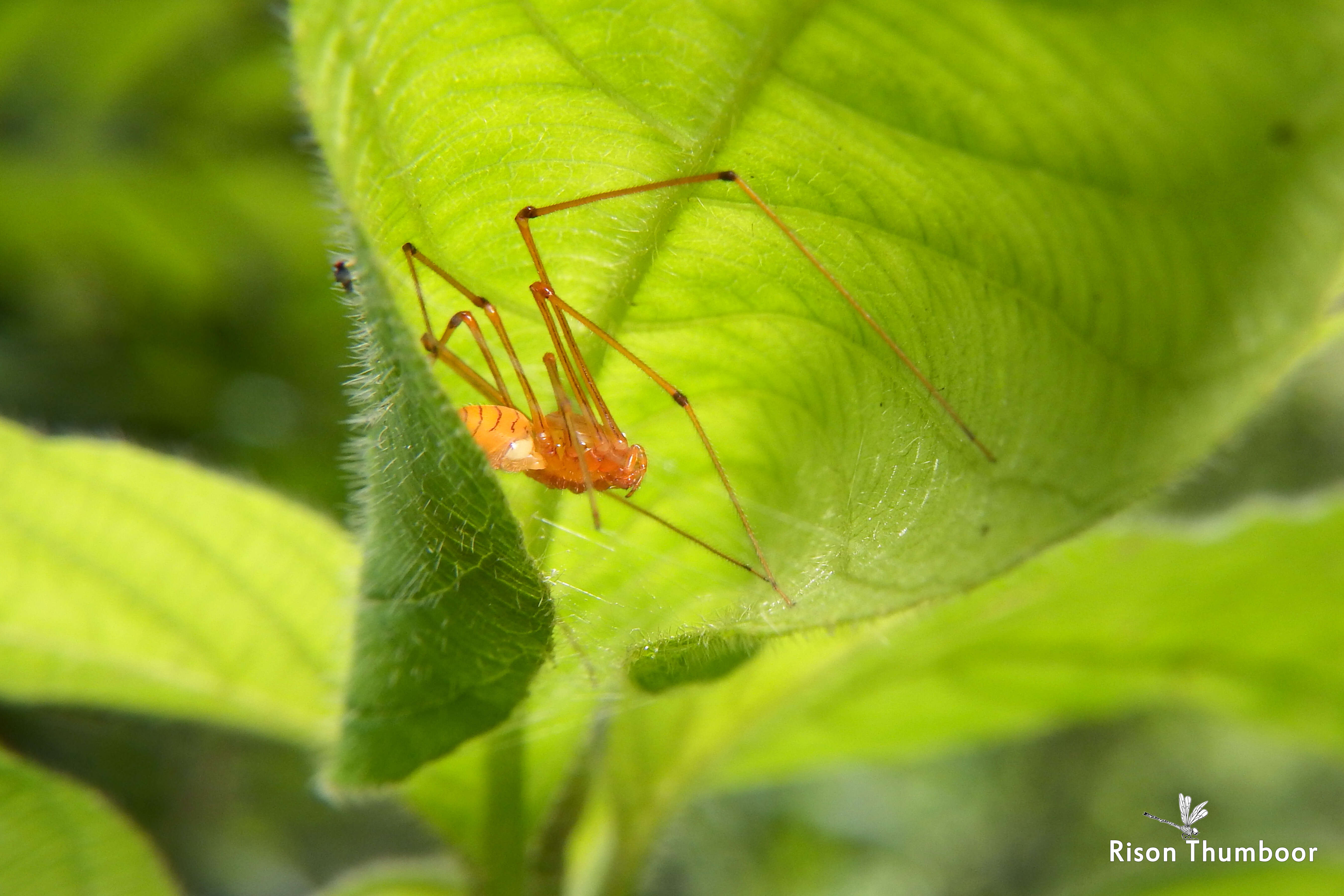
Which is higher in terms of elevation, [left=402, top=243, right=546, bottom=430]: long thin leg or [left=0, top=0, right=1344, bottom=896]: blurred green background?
[left=0, top=0, right=1344, bottom=896]: blurred green background

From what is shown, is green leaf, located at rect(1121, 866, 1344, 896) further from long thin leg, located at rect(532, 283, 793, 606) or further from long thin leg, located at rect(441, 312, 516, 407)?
long thin leg, located at rect(441, 312, 516, 407)

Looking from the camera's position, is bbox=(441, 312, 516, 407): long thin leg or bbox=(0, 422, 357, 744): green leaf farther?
bbox=(0, 422, 357, 744): green leaf

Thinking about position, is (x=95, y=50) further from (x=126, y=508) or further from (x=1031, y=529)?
(x=1031, y=529)

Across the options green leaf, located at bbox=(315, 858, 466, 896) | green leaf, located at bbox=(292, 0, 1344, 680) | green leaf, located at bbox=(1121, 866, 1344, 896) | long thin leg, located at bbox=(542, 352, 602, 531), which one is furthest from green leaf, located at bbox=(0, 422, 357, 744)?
green leaf, located at bbox=(1121, 866, 1344, 896)

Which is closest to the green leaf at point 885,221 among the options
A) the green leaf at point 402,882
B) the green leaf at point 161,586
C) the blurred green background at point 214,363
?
the green leaf at point 161,586

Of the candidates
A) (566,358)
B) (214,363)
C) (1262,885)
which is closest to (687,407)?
(566,358)

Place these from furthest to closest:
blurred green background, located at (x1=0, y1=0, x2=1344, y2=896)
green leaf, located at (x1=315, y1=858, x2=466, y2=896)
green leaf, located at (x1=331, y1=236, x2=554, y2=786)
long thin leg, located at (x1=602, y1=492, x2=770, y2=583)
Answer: blurred green background, located at (x1=0, y1=0, x2=1344, y2=896) → green leaf, located at (x1=315, y1=858, x2=466, y2=896) → long thin leg, located at (x1=602, y1=492, x2=770, y2=583) → green leaf, located at (x1=331, y1=236, x2=554, y2=786)

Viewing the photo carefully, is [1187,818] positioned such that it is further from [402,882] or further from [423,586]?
[423,586]
